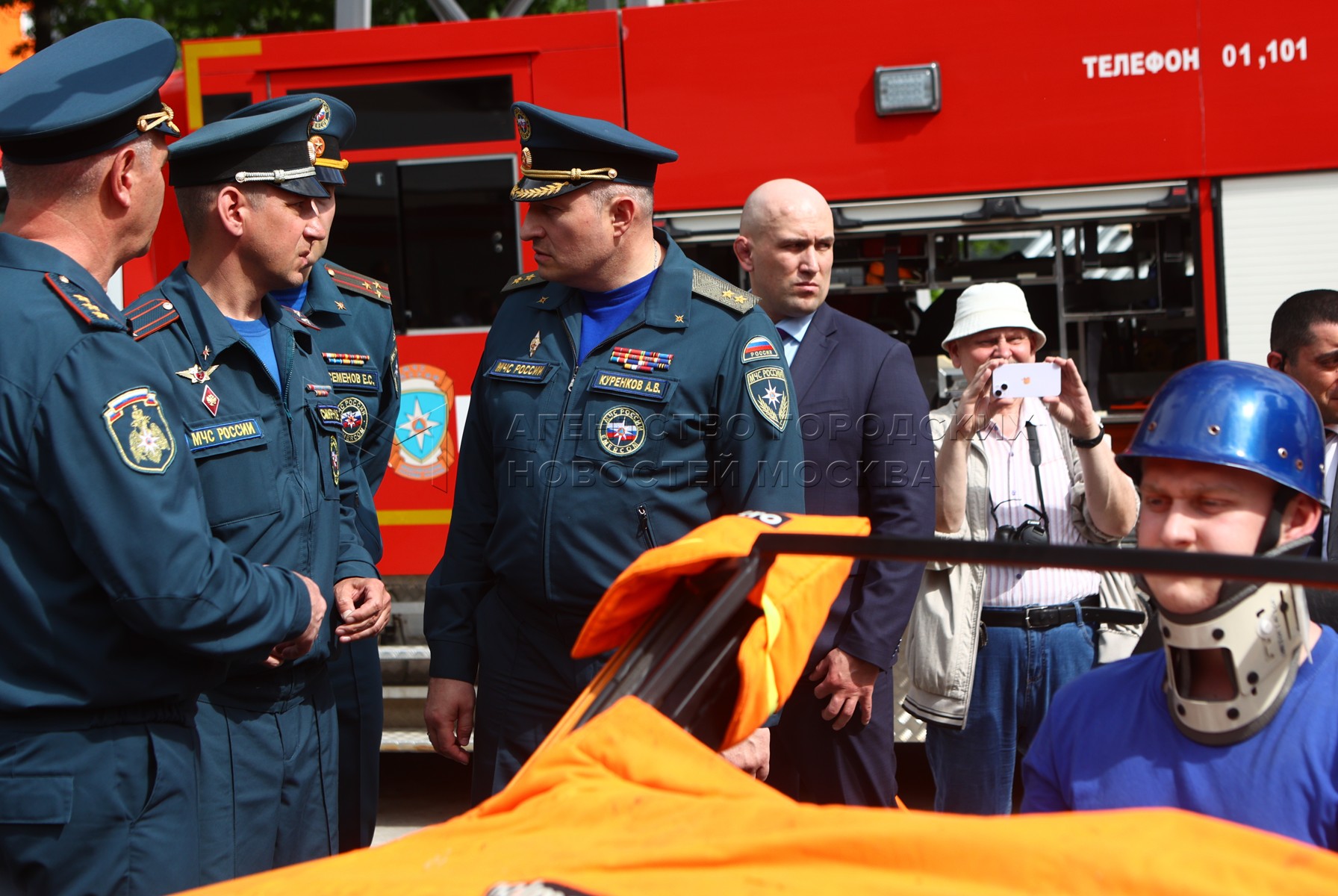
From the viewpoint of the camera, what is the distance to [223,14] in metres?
14.1

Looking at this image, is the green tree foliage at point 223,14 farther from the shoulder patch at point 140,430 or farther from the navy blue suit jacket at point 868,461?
the shoulder patch at point 140,430

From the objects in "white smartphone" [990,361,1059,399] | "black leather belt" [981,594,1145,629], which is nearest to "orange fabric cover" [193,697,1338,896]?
"black leather belt" [981,594,1145,629]

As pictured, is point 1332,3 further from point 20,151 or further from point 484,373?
point 20,151

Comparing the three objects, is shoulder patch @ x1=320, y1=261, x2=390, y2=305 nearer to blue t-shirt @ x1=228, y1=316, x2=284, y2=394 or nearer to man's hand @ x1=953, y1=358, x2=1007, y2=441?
blue t-shirt @ x1=228, y1=316, x2=284, y2=394

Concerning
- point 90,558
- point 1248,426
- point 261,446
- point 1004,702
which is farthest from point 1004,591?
point 90,558

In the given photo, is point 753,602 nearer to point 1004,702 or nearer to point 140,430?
point 140,430

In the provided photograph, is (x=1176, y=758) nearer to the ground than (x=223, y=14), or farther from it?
nearer to the ground

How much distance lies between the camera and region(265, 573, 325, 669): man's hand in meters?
2.52

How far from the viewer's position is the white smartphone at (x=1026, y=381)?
10.9ft

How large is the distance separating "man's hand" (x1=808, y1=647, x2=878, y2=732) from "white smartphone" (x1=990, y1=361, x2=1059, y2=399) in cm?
85

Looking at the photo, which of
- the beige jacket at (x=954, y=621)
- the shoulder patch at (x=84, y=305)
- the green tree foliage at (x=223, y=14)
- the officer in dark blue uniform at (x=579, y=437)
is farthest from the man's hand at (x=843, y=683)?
the green tree foliage at (x=223, y=14)

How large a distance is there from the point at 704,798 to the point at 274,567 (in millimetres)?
1316

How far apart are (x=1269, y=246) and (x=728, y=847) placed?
4.23m

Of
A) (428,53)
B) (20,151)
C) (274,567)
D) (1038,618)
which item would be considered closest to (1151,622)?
(1038,618)
